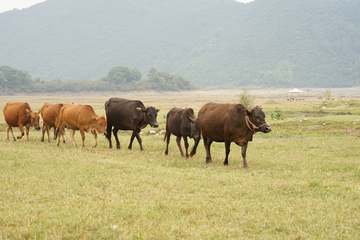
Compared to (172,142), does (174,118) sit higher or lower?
higher

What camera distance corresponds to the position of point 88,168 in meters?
10.7

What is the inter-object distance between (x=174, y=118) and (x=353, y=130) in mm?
12530

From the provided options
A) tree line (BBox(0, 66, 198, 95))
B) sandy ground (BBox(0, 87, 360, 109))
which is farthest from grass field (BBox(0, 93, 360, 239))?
tree line (BBox(0, 66, 198, 95))

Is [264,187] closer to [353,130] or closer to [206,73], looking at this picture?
[353,130]

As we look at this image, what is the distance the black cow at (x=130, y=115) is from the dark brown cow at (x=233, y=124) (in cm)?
321

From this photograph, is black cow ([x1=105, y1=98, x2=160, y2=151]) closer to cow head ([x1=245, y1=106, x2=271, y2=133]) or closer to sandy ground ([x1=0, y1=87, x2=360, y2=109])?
cow head ([x1=245, y1=106, x2=271, y2=133])

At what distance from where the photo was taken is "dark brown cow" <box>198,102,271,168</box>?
11.7 meters

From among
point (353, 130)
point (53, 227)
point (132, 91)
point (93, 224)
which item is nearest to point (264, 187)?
point (93, 224)

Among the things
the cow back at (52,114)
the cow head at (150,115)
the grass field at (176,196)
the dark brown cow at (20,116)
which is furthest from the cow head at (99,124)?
the dark brown cow at (20,116)

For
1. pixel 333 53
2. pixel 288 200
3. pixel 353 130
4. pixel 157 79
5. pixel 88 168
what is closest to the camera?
pixel 288 200

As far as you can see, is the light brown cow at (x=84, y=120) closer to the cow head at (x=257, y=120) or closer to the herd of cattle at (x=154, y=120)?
the herd of cattle at (x=154, y=120)

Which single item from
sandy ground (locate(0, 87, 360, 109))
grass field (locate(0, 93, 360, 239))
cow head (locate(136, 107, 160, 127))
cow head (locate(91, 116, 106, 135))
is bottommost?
sandy ground (locate(0, 87, 360, 109))

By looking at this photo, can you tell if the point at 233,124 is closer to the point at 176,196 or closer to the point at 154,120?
the point at 154,120

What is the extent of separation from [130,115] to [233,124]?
211 inches
